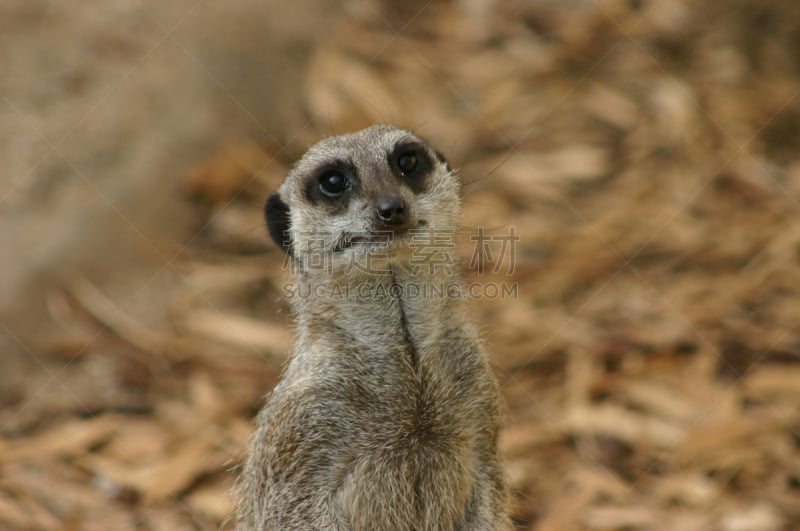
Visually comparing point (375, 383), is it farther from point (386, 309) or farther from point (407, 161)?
point (407, 161)

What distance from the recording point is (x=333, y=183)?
10.2ft

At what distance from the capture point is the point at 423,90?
6824mm

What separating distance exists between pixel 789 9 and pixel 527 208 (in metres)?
2.46

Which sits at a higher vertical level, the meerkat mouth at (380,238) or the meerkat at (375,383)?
the meerkat mouth at (380,238)

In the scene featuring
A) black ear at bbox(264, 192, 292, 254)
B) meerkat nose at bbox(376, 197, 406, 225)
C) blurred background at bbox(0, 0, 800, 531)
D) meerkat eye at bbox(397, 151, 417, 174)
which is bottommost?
blurred background at bbox(0, 0, 800, 531)

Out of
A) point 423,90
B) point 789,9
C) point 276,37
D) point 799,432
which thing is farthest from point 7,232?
point 789,9

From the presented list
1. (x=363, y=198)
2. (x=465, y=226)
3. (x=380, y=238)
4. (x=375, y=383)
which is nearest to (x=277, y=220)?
(x=363, y=198)

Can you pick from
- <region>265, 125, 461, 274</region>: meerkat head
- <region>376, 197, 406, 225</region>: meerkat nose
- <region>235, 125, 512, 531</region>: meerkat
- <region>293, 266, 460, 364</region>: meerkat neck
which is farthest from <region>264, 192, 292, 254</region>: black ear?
<region>376, 197, 406, 225</region>: meerkat nose

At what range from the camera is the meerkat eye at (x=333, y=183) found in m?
3.11

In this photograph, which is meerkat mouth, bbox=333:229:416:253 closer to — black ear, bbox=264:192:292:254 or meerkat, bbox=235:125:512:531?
meerkat, bbox=235:125:512:531

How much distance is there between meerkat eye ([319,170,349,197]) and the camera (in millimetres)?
3107

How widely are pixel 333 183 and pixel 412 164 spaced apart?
0.33 meters

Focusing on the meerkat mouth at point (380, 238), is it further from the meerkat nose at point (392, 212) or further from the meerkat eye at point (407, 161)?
the meerkat eye at point (407, 161)

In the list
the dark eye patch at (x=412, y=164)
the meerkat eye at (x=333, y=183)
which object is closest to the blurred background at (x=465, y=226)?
the dark eye patch at (x=412, y=164)
